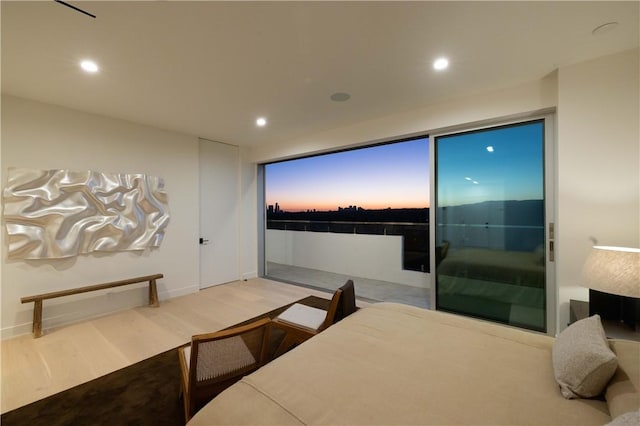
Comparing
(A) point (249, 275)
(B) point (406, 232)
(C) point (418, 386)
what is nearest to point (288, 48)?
(C) point (418, 386)

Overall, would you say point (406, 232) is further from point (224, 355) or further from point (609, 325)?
point (224, 355)

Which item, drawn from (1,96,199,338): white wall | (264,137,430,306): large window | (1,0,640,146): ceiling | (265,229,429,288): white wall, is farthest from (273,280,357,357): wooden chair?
(265,229,429,288): white wall

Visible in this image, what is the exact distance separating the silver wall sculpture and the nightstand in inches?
198

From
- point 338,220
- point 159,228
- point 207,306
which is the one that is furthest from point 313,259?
point 159,228

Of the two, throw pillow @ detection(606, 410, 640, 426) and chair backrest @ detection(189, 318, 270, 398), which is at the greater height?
throw pillow @ detection(606, 410, 640, 426)

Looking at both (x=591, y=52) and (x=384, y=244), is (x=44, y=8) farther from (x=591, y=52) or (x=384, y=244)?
(x=384, y=244)

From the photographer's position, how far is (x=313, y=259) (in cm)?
657

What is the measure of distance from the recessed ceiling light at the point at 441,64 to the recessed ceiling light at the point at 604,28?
0.98 meters

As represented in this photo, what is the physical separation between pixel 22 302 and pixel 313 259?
4794mm

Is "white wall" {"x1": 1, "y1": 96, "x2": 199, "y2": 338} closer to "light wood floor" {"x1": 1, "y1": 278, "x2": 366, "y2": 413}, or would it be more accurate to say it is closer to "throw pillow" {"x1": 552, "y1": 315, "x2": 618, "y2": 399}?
"light wood floor" {"x1": 1, "y1": 278, "x2": 366, "y2": 413}

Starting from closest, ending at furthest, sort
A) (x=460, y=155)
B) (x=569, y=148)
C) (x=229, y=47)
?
(x=229, y=47)
(x=569, y=148)
(x=460, y=155)

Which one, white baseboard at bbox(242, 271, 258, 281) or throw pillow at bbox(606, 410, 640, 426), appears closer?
throw pillow at bbox(606, 410, 640, 426)

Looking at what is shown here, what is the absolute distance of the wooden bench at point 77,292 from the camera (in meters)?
2.97

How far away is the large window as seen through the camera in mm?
5156
